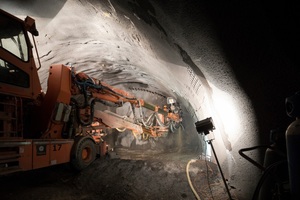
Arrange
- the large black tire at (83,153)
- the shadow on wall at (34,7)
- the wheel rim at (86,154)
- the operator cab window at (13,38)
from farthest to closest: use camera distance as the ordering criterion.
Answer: the wheel rim at (86,154) → the large black tire at (83,153) → the shadow on wall at (34,7) → the operator cab window at (13,38)

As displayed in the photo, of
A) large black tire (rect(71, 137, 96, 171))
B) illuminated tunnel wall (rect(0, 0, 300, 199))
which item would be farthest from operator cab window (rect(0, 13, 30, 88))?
large black tire (rect(71, 137, 96, 171))

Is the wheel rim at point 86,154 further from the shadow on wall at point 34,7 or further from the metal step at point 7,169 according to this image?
the shadow on wall at point 34,7

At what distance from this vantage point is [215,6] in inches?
89.6

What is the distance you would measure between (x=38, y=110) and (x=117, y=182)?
8.20ft

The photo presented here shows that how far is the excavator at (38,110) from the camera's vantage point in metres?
3.62

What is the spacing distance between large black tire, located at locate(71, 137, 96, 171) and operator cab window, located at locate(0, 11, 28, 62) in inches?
97.4

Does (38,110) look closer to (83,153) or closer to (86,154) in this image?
(83,153)

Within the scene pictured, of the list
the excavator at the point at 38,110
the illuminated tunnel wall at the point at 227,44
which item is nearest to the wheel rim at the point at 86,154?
the excavator at the point at 38,110

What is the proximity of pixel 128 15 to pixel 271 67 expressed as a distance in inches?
103

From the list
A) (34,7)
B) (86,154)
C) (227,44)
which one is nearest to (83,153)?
(86,154)

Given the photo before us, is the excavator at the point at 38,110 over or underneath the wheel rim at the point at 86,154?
over

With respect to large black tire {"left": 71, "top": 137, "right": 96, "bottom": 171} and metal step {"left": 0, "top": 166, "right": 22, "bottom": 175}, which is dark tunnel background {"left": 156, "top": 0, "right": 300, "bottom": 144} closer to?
metal step {"left": 0, "top": 166, "right": 22, "bottom": 175}

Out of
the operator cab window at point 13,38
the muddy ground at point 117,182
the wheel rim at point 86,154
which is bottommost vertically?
the muddy ground at point 117,182

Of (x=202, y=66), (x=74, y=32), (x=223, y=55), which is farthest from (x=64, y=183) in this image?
(x=223, y=55)
